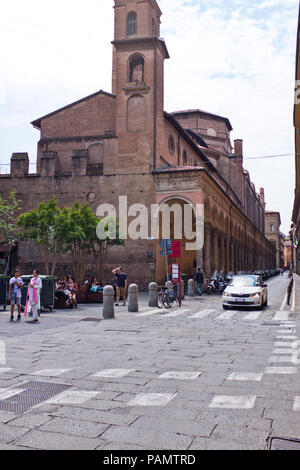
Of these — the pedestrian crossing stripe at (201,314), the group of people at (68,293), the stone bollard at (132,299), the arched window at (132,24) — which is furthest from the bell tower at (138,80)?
the pedestrian crossing stripe at (201,314)

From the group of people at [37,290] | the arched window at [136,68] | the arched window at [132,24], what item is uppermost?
the arched window at [132,24]

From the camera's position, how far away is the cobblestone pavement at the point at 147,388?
3994mm

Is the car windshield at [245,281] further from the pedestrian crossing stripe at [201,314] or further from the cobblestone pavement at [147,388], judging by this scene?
the cobblestone pavement at [147,388]

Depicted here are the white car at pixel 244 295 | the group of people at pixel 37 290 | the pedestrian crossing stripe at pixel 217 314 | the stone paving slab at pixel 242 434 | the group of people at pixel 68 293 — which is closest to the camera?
the stone paving slab at pixel 242 434

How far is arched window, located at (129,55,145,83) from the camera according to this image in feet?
100.0

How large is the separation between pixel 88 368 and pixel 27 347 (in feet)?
7.82

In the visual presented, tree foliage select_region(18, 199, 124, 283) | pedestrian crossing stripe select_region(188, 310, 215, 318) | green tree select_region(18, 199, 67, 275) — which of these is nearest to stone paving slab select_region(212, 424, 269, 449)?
pedestrian crossing stripe select_region(188, 310, 215, 318)

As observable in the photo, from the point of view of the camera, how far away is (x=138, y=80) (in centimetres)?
3012

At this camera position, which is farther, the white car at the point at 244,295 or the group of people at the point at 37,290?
the white car at the point at 244,295

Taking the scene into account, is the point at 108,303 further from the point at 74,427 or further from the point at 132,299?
the point at 74,427

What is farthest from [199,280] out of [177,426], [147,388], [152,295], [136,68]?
[177,426]

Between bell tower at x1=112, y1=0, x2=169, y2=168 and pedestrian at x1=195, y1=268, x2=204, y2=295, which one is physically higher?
bell tower at x1=112, y1=0, x2=169, y2=168

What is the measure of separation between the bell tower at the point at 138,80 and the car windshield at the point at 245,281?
12.7 meters

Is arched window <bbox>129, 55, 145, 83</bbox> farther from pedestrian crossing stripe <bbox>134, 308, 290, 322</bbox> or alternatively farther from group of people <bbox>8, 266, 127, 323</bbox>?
pedestrian crossing stripe <bbox>134, 308, 290, 322</bbox>
